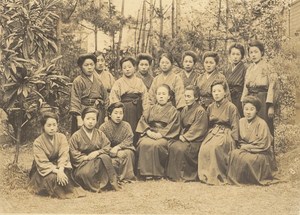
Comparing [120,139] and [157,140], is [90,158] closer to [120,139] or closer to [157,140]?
[120,139]

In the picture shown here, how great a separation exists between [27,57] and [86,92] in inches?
21.5

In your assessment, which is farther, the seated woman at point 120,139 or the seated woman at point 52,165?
the seated woman at point 120,139

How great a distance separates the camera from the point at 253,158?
4402mm

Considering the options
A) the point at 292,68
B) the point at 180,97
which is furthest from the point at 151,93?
the point at 292,68

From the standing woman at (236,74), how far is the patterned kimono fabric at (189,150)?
32 centimetres

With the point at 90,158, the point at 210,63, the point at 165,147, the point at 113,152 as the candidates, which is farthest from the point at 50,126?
the point at 210,63

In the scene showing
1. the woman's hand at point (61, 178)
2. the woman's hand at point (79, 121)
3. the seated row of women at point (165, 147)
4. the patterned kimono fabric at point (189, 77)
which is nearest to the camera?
the woman's hand at point (61, 178)

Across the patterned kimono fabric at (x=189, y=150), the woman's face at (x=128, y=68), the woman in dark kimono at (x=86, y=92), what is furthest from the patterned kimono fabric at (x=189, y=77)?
the woman in dark kimono at (x=86, y=92)

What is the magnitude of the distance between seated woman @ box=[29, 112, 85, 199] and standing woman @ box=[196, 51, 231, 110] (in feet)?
3.91

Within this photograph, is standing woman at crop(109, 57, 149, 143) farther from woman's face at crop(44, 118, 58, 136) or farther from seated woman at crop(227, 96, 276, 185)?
seated woman at crop(227, 96, 276, 185)

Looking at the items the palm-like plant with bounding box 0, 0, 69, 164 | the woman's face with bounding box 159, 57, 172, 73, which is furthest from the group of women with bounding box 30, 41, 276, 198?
the palm-like plant with bounding box 0, 0, 69, 164

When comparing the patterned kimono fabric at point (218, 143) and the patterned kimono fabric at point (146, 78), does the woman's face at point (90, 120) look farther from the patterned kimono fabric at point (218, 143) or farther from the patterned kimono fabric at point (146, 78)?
the patterned kimono fabric at point (218, 143)

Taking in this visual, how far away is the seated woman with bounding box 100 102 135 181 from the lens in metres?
4.48

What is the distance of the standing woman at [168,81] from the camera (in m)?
4.66
